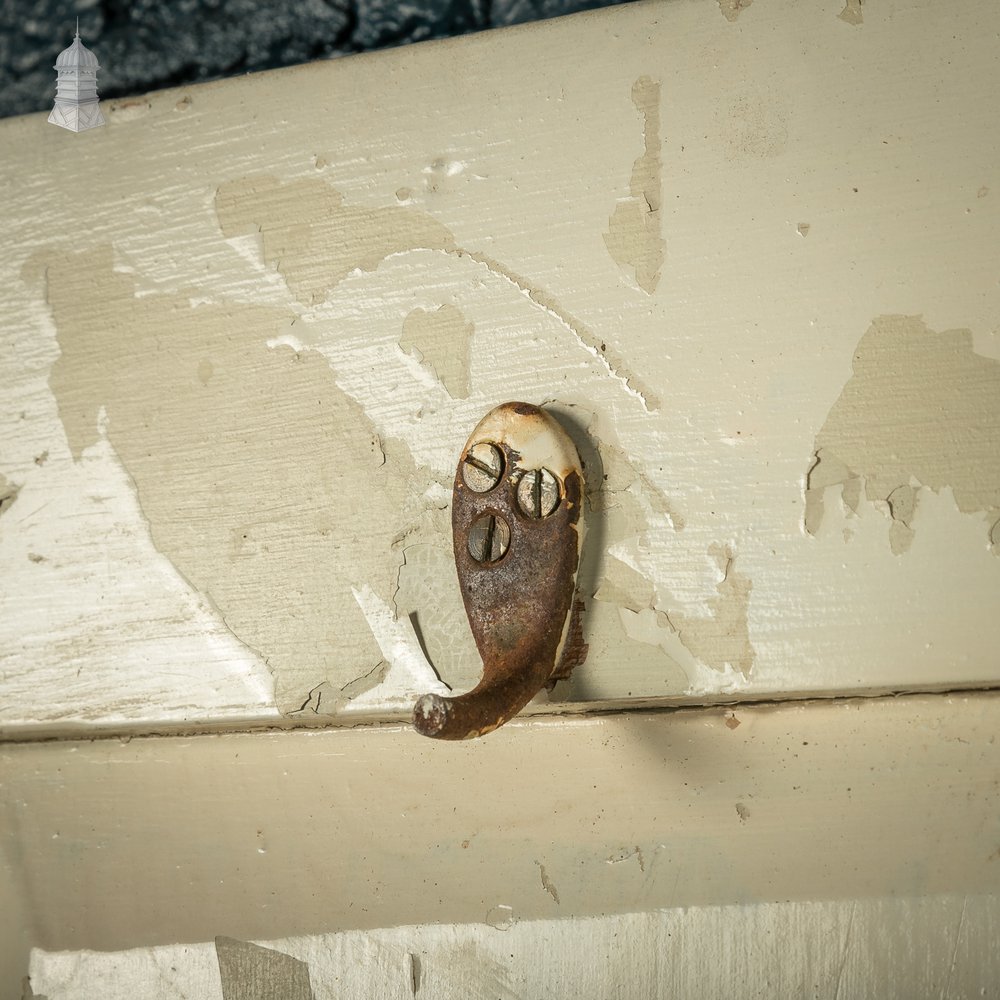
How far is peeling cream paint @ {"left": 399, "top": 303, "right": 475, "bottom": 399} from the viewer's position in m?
0.53

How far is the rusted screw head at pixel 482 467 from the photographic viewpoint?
49 centimetres

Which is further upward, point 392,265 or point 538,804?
point 392,265

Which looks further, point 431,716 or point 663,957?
point 663,957

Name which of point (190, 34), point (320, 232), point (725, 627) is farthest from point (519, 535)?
point (190, 34)

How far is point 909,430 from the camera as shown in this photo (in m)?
0.48

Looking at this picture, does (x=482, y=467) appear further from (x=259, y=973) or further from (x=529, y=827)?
(x=259, y=973)

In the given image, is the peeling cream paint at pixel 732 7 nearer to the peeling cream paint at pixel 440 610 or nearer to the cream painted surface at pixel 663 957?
the peeling cream paint at pixel 440 610

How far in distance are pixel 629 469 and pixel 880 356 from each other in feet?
0.50

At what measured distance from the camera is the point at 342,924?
1.78ft

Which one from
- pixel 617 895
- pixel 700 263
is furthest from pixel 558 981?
pixel 700 263

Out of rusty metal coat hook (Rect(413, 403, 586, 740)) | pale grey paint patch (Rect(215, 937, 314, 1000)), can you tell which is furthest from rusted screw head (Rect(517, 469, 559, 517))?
pale grey paint patch (Rect(215, 937, 314, 1000))

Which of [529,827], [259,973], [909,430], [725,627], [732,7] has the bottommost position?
[259,973]

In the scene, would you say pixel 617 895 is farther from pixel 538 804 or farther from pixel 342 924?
pixel 342 924

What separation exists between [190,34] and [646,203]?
330mm
